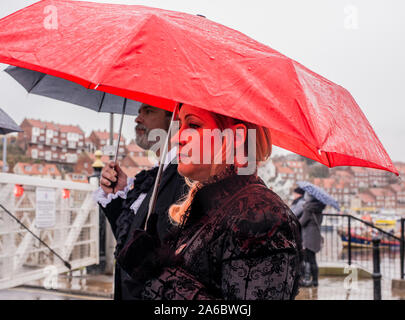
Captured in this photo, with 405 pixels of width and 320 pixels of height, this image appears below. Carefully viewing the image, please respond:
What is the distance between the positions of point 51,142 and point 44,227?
13.8 meters

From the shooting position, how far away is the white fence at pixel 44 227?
22.2 feet

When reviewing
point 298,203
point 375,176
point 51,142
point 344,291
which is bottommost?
point 344,291

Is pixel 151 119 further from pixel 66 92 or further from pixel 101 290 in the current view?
pixel 101 290

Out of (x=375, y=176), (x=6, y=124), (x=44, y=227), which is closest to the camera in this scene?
(x=6, y=124)

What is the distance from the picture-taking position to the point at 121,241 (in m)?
2.39

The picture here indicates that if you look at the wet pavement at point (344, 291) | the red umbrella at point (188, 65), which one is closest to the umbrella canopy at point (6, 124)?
the red umbrella at point (188, 65)

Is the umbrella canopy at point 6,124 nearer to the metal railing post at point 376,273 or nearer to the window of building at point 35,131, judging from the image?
the metal railing post at point 376,273

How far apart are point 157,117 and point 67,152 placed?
15713 mm

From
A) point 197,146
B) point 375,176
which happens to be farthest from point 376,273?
point 375,176

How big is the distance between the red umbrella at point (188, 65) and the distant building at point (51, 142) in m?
14.5

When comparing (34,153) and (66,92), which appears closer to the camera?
(66,92)

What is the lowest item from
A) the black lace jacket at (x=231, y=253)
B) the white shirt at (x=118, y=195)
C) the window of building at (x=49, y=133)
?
the black lace jacket at (x=231, y=253)

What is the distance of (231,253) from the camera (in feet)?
4.81
